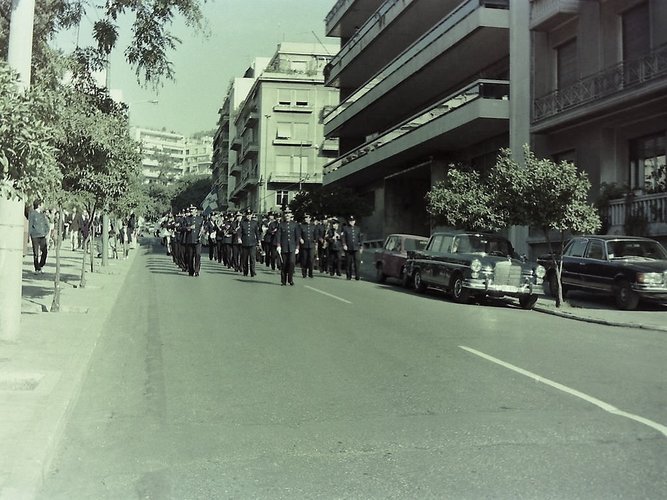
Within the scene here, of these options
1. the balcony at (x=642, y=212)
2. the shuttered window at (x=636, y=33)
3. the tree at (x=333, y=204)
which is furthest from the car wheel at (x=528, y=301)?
the tree at (x=333, y=204)

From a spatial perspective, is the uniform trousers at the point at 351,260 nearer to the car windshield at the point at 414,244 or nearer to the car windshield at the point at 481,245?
the car windshield at the point at 414,244

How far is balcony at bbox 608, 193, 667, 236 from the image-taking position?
17516 millimetres

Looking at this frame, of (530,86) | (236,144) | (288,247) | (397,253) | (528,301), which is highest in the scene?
(236,144)

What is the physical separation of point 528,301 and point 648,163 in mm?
7962

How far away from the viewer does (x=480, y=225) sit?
63.2ft

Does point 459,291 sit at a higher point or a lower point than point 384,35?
lower

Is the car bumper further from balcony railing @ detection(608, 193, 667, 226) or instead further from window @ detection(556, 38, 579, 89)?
window @ detection(556, 38, 579, 89)

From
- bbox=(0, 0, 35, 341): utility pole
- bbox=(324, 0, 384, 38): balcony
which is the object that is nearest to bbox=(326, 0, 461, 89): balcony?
bbox=(324, 0, 384, 38): balcony

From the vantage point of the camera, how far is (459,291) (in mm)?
14867

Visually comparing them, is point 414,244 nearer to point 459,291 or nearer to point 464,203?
point 464,203

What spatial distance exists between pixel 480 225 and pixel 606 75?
5685 millimetres

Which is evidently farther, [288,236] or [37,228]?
[288,236]

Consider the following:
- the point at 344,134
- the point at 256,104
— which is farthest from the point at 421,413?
the point at 256,104

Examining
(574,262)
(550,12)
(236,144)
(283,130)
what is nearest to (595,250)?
(574,262)
